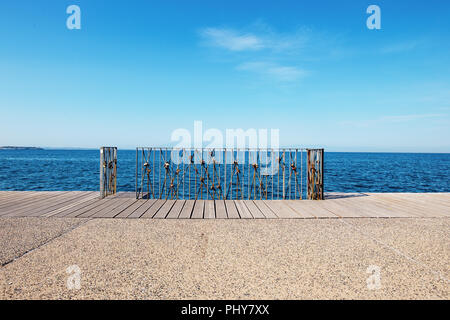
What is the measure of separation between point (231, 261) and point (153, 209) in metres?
3.15

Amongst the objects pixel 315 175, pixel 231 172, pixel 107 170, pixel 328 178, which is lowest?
pixel 328 178

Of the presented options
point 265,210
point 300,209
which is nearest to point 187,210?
point 265,210

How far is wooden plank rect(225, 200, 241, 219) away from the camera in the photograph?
17.3 ft

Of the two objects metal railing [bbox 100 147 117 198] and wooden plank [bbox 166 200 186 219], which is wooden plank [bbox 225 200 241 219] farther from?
metal railing [bbox 100 147 117 198]

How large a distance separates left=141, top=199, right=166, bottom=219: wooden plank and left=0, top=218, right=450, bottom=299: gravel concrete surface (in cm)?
54

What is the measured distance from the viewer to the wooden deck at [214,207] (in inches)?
208

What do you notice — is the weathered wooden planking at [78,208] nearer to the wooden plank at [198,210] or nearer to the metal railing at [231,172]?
the metal railing at [231,172]

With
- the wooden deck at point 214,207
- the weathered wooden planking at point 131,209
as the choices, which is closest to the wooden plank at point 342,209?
the wooden deck at point 214,207

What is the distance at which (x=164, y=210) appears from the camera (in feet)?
18.6

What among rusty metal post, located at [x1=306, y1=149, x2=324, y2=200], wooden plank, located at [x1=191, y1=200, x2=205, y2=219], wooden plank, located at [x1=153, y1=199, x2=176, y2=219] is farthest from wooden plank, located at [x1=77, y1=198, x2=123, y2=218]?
rusty metal post, located at [x1=306, y1=149, x2=324, y2=200]

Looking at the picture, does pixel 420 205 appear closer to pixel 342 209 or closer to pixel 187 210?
pixel 342 209

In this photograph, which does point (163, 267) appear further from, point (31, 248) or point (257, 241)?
point (31, 248)

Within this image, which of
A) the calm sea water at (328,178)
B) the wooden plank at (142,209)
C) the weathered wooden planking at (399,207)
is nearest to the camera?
the wooden plank at (142,209)

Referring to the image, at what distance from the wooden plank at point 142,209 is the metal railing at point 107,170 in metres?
1.24
